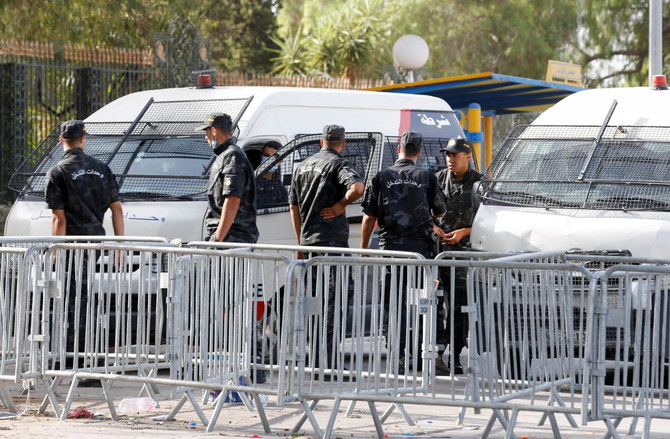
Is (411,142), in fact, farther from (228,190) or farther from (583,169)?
(228,190)

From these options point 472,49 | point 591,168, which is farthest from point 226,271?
point 472,49

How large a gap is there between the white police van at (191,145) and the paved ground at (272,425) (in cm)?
191

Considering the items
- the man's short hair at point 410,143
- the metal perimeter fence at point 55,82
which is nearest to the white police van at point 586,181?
the man's short hair at point 410,143

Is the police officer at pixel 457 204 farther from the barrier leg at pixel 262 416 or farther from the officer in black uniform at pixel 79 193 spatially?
the barrier leg at pixel 262 416

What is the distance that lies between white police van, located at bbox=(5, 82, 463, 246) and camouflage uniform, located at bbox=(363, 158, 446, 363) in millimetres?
813

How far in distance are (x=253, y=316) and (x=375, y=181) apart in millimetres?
2533

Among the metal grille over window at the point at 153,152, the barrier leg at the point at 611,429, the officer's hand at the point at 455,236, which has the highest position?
the metal grille over window at the point at 153,152

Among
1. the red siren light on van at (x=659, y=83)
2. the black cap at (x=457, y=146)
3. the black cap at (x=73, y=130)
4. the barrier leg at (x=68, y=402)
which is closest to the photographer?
the barrier leg at (x=68, y=402)

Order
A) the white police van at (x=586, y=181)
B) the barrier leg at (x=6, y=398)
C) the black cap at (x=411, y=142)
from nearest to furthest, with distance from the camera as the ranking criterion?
the barrier leg at (x=6, y=398) → the white police van at (x=586, y=181) → the black cap at (x=411, y=142)

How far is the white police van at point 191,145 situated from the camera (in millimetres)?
9500

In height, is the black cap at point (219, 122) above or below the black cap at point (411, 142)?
above

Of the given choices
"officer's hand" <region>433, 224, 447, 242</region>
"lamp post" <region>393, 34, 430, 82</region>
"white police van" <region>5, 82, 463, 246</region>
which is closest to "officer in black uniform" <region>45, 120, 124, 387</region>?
"white police van" <region>5, 82, 463, 246</region>

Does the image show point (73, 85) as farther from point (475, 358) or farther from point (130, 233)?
point (475, 358)

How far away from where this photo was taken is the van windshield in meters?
9.07
